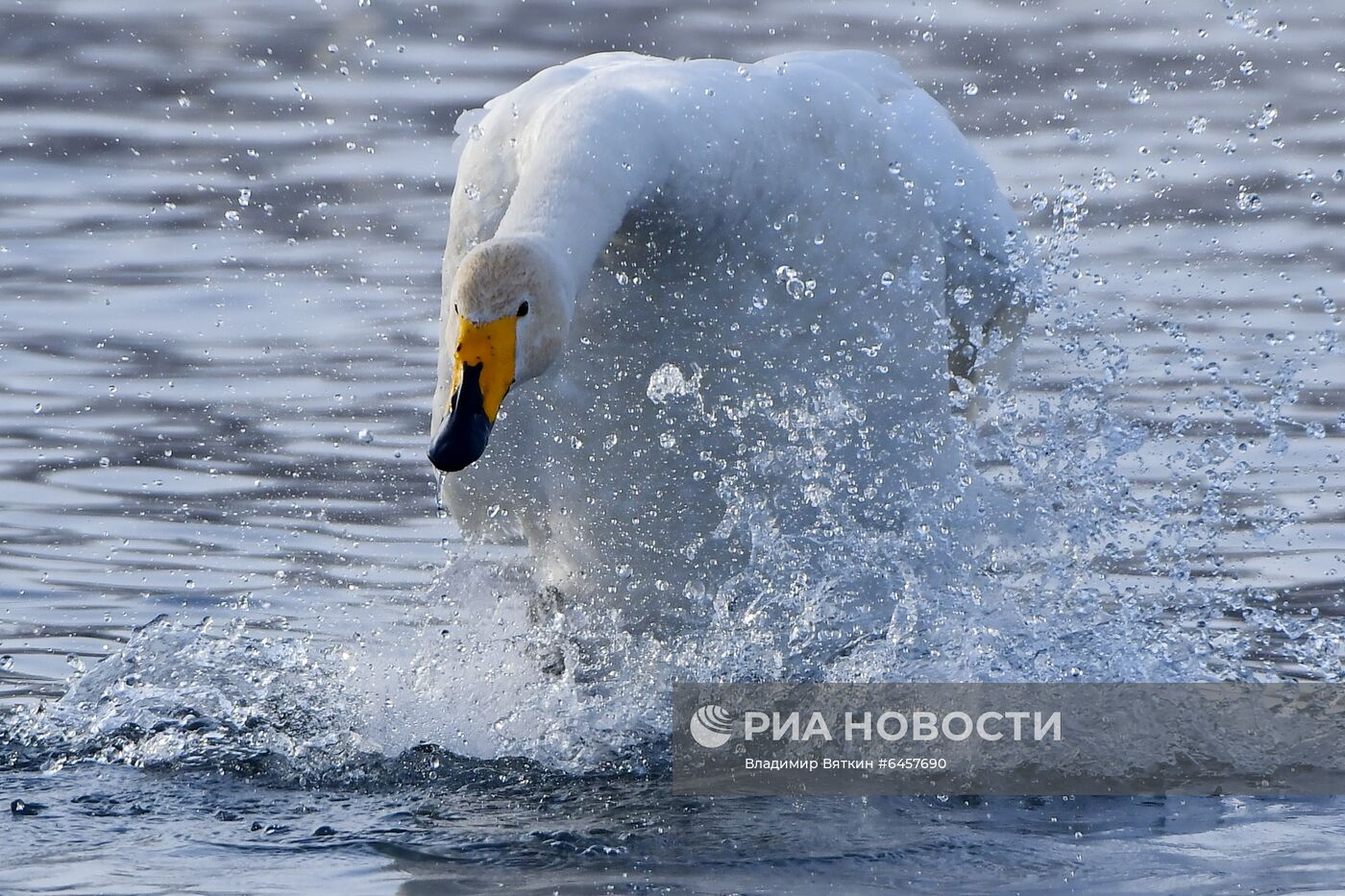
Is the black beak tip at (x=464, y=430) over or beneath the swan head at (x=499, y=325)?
beneath

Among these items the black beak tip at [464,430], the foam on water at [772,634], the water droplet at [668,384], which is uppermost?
the water droplet at [668,384]

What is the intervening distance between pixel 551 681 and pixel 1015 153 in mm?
5715

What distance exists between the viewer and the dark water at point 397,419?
173 inches

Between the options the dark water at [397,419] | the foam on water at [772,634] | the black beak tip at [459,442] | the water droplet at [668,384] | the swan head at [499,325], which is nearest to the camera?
the dark water at [397,419]

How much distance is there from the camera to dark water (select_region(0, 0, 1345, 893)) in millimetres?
4398

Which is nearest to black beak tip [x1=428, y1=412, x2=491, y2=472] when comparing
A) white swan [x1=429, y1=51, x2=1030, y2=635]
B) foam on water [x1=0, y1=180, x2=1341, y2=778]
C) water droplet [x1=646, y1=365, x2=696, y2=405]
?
white swan [x1=429, y1=51, x2=1030, y2=635]

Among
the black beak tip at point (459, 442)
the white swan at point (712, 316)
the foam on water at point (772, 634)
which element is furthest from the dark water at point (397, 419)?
the black beak tip at point (459, 442)

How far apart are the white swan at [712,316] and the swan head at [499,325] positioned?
0.32m

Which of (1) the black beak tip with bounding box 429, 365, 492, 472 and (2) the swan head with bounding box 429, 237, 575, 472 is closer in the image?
(1) the black beak tip with bounding box 429, 365, 492, 472

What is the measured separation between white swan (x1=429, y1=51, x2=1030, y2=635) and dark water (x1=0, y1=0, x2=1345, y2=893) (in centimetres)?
63

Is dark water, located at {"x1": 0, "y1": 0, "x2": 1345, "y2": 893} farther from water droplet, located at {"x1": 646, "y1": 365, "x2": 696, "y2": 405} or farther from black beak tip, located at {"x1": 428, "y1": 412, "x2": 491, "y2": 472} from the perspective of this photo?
water droplet, located at {"x1": 646, "y1": 365, "x2": 696, "y2": 405}

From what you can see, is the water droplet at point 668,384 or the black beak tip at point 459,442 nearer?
the black beak tip at point 459,442

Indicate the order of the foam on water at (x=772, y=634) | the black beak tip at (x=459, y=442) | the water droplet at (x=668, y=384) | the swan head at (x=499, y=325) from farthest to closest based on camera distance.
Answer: the water droplet at (x=668, y=384) → the foam on water at (x=772, y=634) → the swan head at (x=499, y=325) → the black beak tip at (x=459, y=442)

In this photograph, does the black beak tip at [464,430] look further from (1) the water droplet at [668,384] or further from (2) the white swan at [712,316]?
(1) the water droplet at [668,384]
